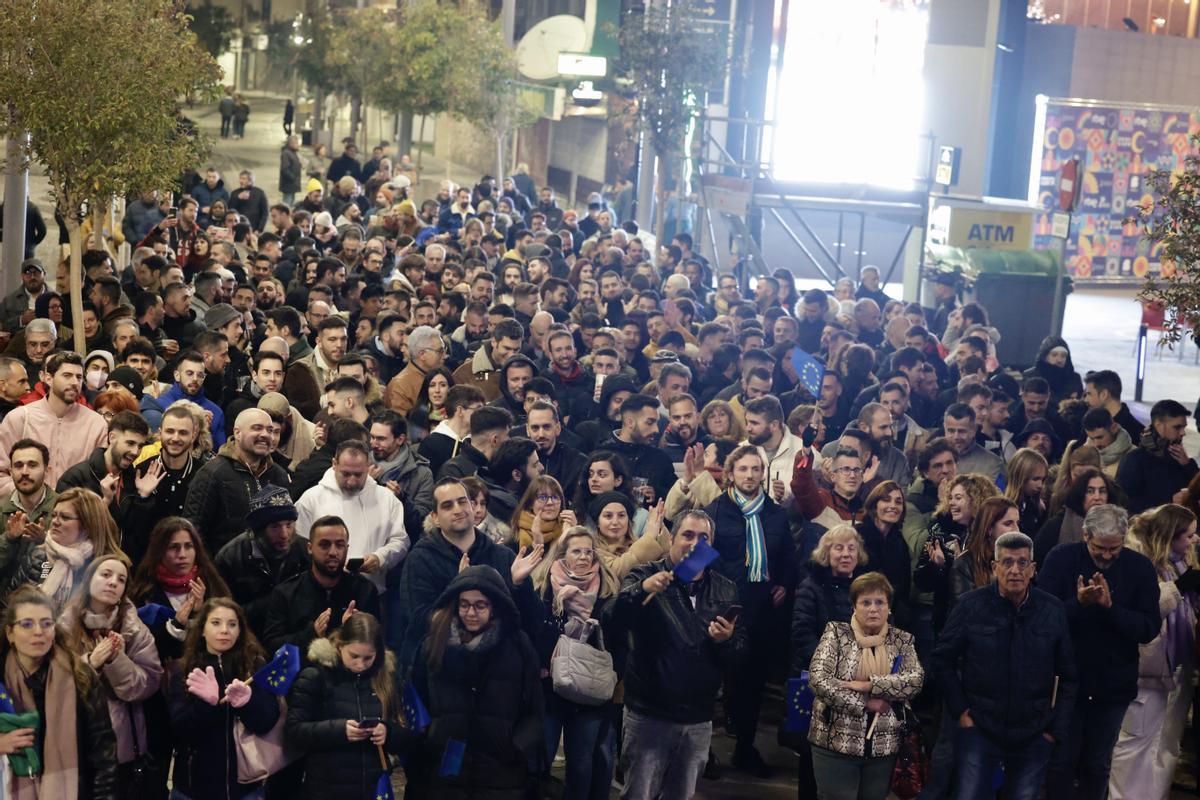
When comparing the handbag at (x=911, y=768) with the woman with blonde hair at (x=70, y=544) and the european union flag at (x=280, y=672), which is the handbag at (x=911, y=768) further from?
the woman with blonde hair at (x=70, y=544)

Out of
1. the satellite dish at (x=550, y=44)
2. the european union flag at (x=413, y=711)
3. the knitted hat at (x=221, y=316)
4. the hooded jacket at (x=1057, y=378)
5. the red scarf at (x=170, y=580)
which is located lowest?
the european union flag at (x=413, y=711)

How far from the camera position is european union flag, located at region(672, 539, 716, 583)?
25.9 feet

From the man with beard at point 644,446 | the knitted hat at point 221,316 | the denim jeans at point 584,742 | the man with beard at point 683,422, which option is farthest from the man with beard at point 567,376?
the denim jeans at point 584,742

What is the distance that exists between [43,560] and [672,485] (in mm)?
3808

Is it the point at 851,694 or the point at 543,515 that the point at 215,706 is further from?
the point at 851,694

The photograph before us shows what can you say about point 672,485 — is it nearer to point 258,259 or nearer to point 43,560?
point 43,560

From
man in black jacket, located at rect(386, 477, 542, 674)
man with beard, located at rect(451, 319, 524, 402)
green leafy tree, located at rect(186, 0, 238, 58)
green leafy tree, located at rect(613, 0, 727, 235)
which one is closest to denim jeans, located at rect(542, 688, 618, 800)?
man in black jacket, located at rect(386, 477, 542, 674)

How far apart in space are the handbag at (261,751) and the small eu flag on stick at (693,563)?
5.67ft

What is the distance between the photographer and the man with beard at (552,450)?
10086 mm

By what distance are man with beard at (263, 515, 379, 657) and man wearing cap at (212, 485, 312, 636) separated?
1.00ft

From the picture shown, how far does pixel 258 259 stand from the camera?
17922mm

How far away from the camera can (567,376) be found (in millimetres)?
12562

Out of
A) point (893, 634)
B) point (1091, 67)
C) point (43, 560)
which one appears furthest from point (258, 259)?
point (1091, 67)

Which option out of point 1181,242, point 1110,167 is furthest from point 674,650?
point 1110,167
